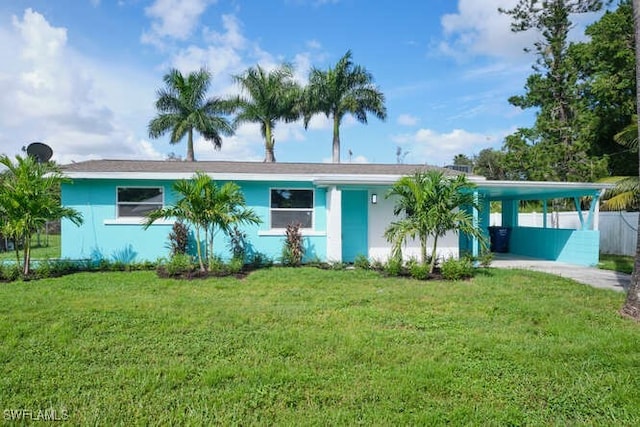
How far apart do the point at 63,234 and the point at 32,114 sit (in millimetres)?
9139

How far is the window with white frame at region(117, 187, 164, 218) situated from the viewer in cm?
1126

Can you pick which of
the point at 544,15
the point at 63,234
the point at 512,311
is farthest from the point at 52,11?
the point at 544,15

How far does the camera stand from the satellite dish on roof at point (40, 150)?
39.6ft

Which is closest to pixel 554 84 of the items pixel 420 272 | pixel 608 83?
pixel 608 83

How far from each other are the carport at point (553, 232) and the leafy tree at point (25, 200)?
1078 centimetres

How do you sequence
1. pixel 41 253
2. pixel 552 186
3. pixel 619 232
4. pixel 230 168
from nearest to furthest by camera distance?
pixel 552 186 → pixel 230 168 → pixel 41 253 → pixel 619 232

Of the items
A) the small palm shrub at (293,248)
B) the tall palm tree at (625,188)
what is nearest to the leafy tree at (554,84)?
the tall palm tree at (625,188)

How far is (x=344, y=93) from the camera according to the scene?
Answer: 86.7 feet

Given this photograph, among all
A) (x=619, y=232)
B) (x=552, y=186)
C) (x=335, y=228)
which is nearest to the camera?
(x=335, y=228)

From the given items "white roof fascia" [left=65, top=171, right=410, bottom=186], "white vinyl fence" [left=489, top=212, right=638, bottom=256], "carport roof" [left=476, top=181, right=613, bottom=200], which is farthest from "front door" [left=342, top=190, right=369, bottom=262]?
"white vinyl fence" [left=489, top=212, right=638, bottom=256]

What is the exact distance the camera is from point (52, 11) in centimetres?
960

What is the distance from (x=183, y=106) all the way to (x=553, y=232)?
910 inches

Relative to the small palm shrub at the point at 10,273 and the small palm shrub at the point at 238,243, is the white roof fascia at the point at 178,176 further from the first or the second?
the small palm shrub at the point at 10,273

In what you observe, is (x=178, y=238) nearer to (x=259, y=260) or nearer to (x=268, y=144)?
(x=259, y=260)
